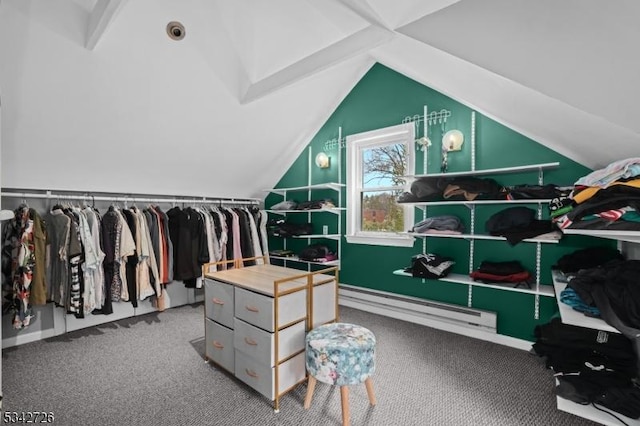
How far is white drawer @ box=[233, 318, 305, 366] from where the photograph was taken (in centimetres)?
185

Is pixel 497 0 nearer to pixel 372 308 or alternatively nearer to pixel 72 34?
pixel 72 34

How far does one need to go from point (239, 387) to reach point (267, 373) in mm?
417

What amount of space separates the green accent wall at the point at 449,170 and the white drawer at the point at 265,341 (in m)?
1.85

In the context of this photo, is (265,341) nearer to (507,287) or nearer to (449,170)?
(507,287)

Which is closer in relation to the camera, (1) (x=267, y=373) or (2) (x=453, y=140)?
(1) (x=267, y=373)

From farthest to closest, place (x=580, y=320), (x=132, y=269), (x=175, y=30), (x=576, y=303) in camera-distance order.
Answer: (x=132, y=269) < (x=175, y=30) < (x=576, y=303) < (x=580, y=320)

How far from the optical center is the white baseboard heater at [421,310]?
288 centimetres

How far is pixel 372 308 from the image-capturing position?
3621 mm

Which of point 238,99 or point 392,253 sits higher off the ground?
point 238,99

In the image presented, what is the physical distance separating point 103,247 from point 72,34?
1827mm

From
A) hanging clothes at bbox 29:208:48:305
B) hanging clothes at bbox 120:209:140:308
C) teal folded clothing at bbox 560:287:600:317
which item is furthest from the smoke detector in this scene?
teal folded clothing at bbox 560:287:600:317

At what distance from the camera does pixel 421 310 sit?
321 cm

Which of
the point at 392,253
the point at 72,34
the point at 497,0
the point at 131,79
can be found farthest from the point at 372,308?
the point at 72,34

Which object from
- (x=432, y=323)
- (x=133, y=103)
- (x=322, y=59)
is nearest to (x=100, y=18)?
(x=133, y=103)
